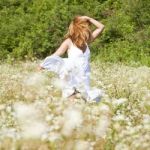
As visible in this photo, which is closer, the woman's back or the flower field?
the flower field

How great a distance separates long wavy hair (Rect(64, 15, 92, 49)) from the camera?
6.92m

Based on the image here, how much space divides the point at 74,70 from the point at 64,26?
20.4 m

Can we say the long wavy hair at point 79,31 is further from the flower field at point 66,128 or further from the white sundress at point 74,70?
the flower field at point 66,128

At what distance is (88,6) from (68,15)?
252 centimetres

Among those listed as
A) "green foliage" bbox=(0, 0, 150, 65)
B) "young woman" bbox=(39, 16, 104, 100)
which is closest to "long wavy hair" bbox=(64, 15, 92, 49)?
"young woman" bbox=(39, 16, 104, 100)

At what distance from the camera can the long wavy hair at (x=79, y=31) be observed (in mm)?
6918

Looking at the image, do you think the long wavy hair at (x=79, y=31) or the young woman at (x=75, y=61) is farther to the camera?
the long wavy hair at (x=79, y=31)

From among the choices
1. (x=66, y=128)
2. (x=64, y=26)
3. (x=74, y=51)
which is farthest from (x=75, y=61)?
(x=64, y=26)

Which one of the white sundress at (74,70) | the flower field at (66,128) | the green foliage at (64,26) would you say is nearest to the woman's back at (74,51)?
the white sundress at (74,70)

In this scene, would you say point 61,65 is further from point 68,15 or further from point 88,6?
point 88,6

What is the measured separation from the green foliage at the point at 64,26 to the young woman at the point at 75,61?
16.2 meters

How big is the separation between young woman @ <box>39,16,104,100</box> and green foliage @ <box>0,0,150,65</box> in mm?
16219

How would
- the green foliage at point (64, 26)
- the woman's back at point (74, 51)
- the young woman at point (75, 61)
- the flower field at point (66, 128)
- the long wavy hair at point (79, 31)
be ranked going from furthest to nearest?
1. the green foliage at point (64, 26)
2. the woman's back at point (74, 51)
3. the long wavy hair at point (79, 31)
4. the young woman at point (75, 61)
5. the flower field at point (66, 128)

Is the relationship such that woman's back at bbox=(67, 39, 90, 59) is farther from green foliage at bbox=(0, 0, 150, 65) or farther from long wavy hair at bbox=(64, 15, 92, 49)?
green foliage at bbox=(0, 0, 150, 65)
